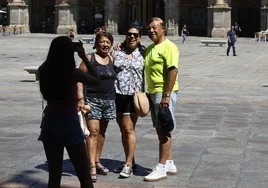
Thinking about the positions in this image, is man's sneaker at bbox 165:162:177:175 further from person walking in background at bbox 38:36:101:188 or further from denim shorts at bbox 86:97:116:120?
person walking in background at bbox 38:36:101:188

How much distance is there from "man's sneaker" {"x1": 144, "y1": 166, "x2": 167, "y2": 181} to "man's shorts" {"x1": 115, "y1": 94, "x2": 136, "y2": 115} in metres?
0.81

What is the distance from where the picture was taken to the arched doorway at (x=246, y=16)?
54.6 metres

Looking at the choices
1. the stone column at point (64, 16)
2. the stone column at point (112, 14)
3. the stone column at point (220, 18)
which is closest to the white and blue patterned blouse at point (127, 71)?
the stone column at point (220, 18)

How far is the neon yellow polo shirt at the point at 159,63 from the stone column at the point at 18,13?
5041 cm

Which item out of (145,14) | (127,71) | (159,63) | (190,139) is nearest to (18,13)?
(145,14)

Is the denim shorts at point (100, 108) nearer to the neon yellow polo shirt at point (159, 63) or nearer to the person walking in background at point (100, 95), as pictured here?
the person walking in background at point (100, 95)

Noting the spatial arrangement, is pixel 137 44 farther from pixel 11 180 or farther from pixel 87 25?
pixel 87 25

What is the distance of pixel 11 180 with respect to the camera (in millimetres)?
A: 8055

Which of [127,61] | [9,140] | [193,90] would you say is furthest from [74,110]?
[193,90]

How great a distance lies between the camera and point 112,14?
54625 mm

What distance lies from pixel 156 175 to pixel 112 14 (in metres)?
47.3

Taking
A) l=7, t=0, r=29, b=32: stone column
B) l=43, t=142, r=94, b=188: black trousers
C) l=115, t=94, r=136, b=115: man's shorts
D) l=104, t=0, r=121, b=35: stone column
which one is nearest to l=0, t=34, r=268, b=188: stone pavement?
l=115, t=94, r=136, b=115: man's shorts

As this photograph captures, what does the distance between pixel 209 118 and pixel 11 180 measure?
633 centimetres

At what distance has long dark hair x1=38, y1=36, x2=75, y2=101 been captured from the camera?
622 centimetres
